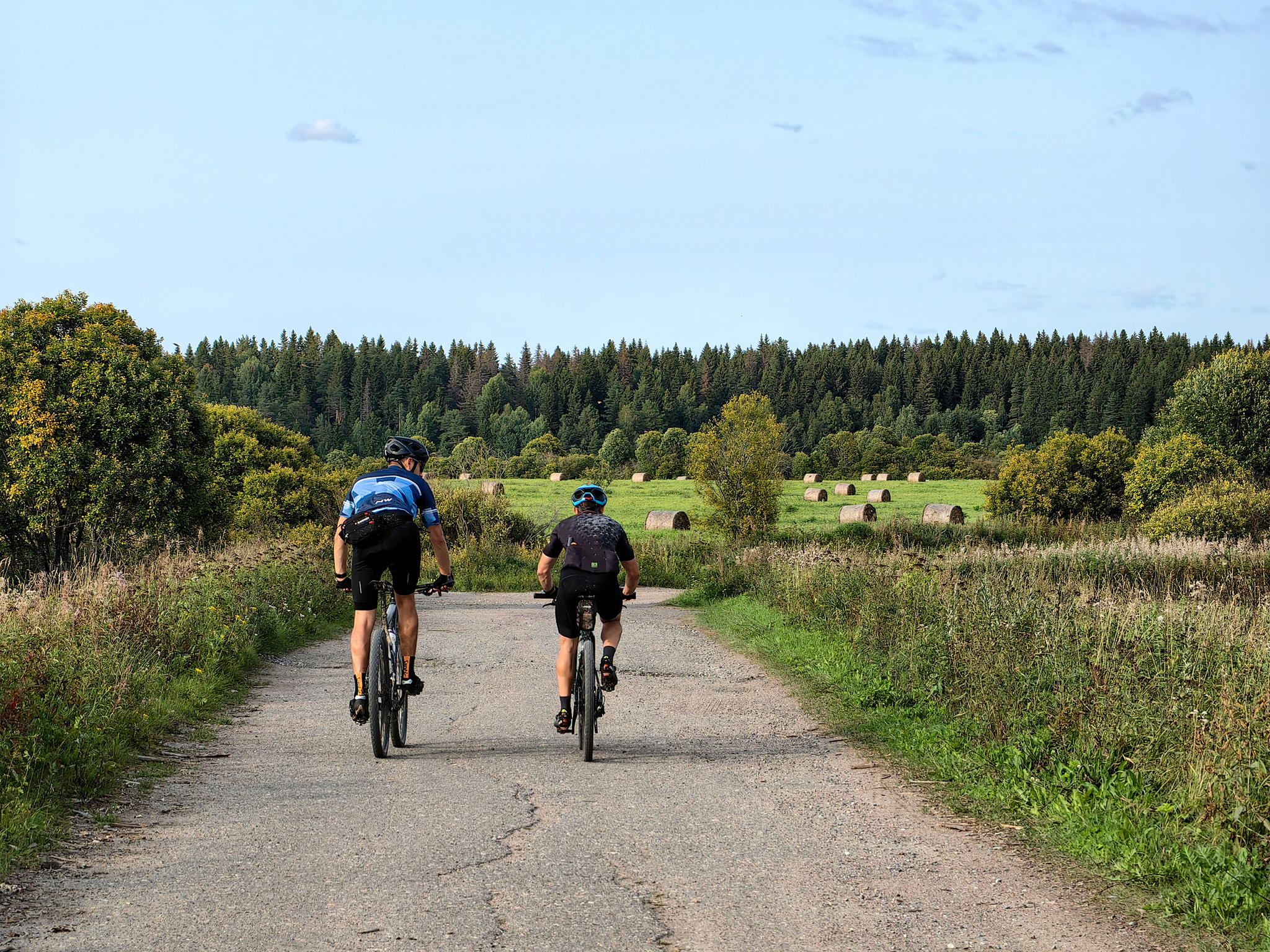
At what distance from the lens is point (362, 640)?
7.42 m

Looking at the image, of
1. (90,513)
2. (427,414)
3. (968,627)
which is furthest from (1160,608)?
(427,414)

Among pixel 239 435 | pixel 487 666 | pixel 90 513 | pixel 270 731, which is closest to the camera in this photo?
pixel 270 731

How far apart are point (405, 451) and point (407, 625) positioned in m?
1.27

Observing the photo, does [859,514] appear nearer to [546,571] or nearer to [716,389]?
[546,571]

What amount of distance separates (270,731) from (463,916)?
4657 mm

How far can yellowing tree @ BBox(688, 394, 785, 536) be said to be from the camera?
40.2 meters

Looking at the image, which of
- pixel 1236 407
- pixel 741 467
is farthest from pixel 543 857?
pixel 1236 407

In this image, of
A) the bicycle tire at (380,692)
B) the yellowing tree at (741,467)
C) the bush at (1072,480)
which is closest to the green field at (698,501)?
the yellowing tree at (741,467)

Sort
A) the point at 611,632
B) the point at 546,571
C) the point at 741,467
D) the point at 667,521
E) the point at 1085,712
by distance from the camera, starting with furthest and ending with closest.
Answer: the point at 667,521
the point at 741,467
the point at 546,571
the point at 611,632
the point at 1085,712

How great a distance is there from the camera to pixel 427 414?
140 metres

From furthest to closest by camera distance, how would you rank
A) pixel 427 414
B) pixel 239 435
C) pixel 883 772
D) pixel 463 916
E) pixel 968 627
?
1. pixel 427 414
2. pixel 239 435
3. pixel 968 627
4. pixel 883 772
5. pixel 463 916

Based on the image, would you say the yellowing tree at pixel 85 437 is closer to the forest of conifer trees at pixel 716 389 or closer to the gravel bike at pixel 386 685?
the gravel bike at pixel 386 685

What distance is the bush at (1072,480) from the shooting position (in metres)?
48.1

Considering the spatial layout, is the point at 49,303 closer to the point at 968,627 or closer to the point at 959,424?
the point at 968,627
